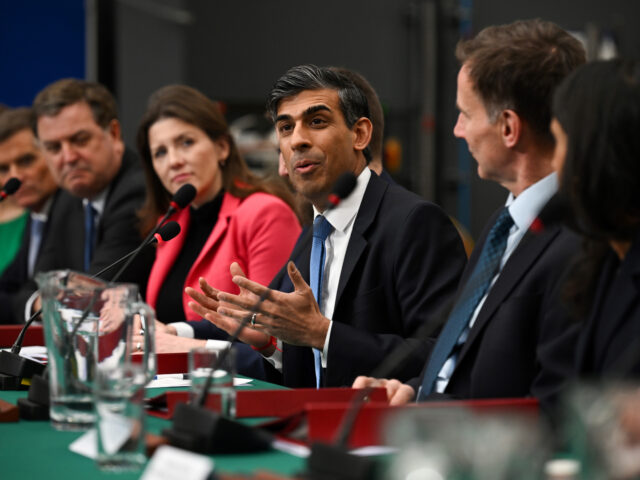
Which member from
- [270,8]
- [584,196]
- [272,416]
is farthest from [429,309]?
[270,8]

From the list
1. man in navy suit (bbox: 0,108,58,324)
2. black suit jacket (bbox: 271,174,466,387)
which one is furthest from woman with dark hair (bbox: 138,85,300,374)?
man in navy suit (bbox: 0,108,58,324)

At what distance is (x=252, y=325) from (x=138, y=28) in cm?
412

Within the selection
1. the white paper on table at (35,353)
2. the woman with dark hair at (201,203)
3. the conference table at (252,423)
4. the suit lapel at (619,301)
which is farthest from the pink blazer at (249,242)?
the suit lapel at (619,301)

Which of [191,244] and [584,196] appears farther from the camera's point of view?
[191,244]

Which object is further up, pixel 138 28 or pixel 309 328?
pixel 138 28

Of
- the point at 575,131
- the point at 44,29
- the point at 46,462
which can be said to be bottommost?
the point at 46,462

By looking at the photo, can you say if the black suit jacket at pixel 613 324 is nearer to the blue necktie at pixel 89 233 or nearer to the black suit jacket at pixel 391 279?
the black suit jacket at pixel 391 279

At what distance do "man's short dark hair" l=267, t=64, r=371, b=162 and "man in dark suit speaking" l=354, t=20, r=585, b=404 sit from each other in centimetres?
56

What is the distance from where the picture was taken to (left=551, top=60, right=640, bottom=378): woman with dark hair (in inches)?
54.4

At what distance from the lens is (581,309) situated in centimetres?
149

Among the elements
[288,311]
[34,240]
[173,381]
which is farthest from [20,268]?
[288,311]

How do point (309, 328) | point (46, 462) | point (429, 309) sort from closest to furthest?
1. point (46, 462)
2. point (309, 328)
3. point (429, 309)

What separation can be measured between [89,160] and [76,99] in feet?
0.83

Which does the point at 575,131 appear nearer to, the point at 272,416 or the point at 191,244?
the point at 272,416
